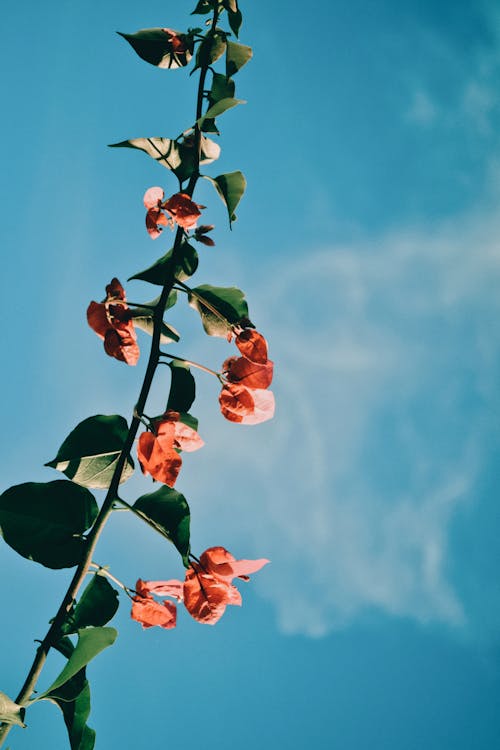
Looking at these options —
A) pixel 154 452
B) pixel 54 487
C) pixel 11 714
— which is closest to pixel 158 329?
pixel 154 452

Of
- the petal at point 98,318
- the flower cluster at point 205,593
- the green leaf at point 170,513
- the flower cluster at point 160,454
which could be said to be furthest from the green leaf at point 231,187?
the flower cluster at point 205,593

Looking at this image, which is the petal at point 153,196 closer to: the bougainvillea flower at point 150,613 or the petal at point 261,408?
the petal at point 261,408

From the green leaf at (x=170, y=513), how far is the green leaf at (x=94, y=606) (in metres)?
0.17

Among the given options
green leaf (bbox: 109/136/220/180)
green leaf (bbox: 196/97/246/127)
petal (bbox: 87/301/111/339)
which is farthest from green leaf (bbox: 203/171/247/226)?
petal (bbox: 87/301/111/339)

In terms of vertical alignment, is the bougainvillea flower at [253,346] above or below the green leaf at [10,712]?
above

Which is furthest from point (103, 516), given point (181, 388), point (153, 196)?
point (153, 196)

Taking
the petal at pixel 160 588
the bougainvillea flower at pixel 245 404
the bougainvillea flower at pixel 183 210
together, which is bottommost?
the petal at pixel 160 588

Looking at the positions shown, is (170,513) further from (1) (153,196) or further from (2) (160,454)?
(1) (153,196)

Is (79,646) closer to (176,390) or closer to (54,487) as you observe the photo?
(54,487)

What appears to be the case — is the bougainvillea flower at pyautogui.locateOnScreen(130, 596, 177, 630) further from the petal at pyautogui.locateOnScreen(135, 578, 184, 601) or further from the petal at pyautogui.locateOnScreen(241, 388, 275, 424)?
the petal at pyautogui.locateOnScreen(241, 388, 275, 424)

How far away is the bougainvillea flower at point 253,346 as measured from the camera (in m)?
1.17

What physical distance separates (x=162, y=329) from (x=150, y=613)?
0.64m

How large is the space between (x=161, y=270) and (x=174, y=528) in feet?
1.95

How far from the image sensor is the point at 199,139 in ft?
3.91
